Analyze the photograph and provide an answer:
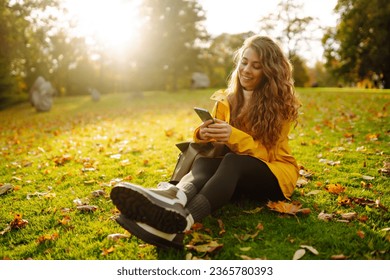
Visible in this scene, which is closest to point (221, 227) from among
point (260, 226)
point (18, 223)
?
point (260, 226)

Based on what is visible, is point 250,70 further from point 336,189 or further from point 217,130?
point 336,189

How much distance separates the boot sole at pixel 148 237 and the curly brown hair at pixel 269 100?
1351mm

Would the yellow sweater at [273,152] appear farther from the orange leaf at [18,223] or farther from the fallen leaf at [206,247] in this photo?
the orange leaf at [18,223]

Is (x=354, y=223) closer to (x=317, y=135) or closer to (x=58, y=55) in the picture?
(x=317, y=135)

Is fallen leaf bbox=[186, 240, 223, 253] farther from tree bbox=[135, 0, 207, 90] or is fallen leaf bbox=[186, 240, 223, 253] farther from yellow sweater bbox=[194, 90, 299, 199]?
tree bbox=[135, 0, 207, 90]

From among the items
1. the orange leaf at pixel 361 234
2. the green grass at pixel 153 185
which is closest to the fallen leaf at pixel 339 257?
the green grass at pixel 153 185

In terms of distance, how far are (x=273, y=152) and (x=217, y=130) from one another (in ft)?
2.18

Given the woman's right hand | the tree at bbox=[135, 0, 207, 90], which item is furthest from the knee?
the tree at bbox=[135, 0, 207, 90]

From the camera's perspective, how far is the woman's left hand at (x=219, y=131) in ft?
9.74

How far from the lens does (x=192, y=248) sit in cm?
250

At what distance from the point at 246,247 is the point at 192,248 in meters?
0.40

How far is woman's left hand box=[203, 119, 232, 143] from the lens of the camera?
9.74 feet

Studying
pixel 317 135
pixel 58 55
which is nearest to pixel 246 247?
pixel 317 135
